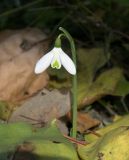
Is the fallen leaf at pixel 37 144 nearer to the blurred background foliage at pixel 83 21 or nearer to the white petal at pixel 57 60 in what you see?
the white petal at pixel 57 60

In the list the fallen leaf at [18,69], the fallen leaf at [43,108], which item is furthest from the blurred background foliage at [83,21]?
the fallen leaf at [43,108]

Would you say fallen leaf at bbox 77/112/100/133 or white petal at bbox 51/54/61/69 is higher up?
white petal at bbox 51/54/61/69

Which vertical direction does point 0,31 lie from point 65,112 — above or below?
above

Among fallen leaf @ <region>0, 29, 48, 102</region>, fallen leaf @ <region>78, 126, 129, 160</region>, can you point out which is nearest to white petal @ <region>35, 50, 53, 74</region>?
fallen leaf @ <region>78, 126, 129, 160</region>

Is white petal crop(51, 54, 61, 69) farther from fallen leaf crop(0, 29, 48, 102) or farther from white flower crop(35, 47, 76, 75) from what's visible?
fallen leaf crop(0, 29, 48, 102)

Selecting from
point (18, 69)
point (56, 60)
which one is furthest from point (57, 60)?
point (18, 69)

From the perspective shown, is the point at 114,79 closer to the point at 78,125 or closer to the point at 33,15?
the point at 78,125

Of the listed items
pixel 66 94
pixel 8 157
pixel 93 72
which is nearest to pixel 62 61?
pixel 8 157

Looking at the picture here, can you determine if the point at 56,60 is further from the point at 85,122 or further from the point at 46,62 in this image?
the point at 85,122
